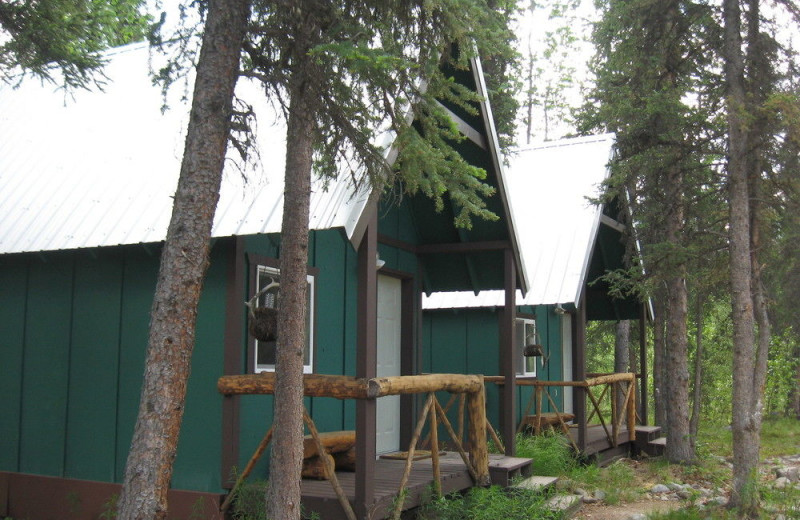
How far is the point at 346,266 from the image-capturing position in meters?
9.05

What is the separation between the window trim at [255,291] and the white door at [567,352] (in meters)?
8.97

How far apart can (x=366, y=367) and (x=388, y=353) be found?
3652 mm

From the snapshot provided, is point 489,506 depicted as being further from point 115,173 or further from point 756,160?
point 756,160

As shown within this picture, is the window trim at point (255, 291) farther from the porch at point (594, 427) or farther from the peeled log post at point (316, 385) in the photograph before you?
the porch at point (594, 427)

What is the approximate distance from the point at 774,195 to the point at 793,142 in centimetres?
129

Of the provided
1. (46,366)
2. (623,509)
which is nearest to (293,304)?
(46,366)

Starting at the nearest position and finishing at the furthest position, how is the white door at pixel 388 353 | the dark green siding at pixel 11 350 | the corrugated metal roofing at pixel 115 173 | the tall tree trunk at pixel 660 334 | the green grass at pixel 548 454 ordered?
the corrugated metal roofing at pixel 115 173, the dark green siding at pixel 11 350, the white door at pixel 388 353, the green grass at pixel 548 454, the tall tree trunk at pixel 660 334

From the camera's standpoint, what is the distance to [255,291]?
7461 millimetres

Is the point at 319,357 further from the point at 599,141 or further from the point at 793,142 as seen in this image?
the point at 599,141

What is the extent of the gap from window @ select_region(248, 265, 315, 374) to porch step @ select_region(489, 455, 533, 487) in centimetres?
226

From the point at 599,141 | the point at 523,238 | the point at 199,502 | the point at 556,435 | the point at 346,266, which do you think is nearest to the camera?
the point at 199,502

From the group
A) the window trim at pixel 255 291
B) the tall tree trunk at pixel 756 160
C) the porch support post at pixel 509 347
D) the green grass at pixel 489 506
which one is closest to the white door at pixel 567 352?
the tall tree trunk at pixel 756 160

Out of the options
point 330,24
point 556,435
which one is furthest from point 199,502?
Result: point 556,435

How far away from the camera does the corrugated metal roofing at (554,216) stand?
12750 mm
